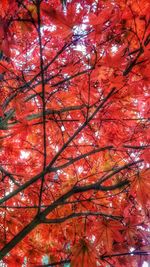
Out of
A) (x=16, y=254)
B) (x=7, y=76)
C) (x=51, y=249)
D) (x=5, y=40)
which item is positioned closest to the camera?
(x=5, y=40)

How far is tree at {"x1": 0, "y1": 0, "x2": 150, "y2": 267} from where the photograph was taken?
1.63 m

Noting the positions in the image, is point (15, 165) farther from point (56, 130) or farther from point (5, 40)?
point (5, 40)

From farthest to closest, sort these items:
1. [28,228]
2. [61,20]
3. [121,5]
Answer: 1. [121,5]
2. [28,228]
3. [61,20]

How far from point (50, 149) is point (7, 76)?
3.33 ft

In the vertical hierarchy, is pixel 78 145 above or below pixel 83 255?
above

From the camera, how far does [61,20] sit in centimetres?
134

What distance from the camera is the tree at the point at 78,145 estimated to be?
64.1 inches

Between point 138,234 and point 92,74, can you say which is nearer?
point 92,74

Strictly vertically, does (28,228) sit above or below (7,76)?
below

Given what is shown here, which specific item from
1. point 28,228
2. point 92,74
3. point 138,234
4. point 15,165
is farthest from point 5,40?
point 15,165

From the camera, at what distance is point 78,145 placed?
227 cm

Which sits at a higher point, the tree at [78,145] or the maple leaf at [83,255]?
the tree at [78,145]

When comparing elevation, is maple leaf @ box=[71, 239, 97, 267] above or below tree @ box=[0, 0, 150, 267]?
below

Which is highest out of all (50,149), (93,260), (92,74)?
(50,149)
